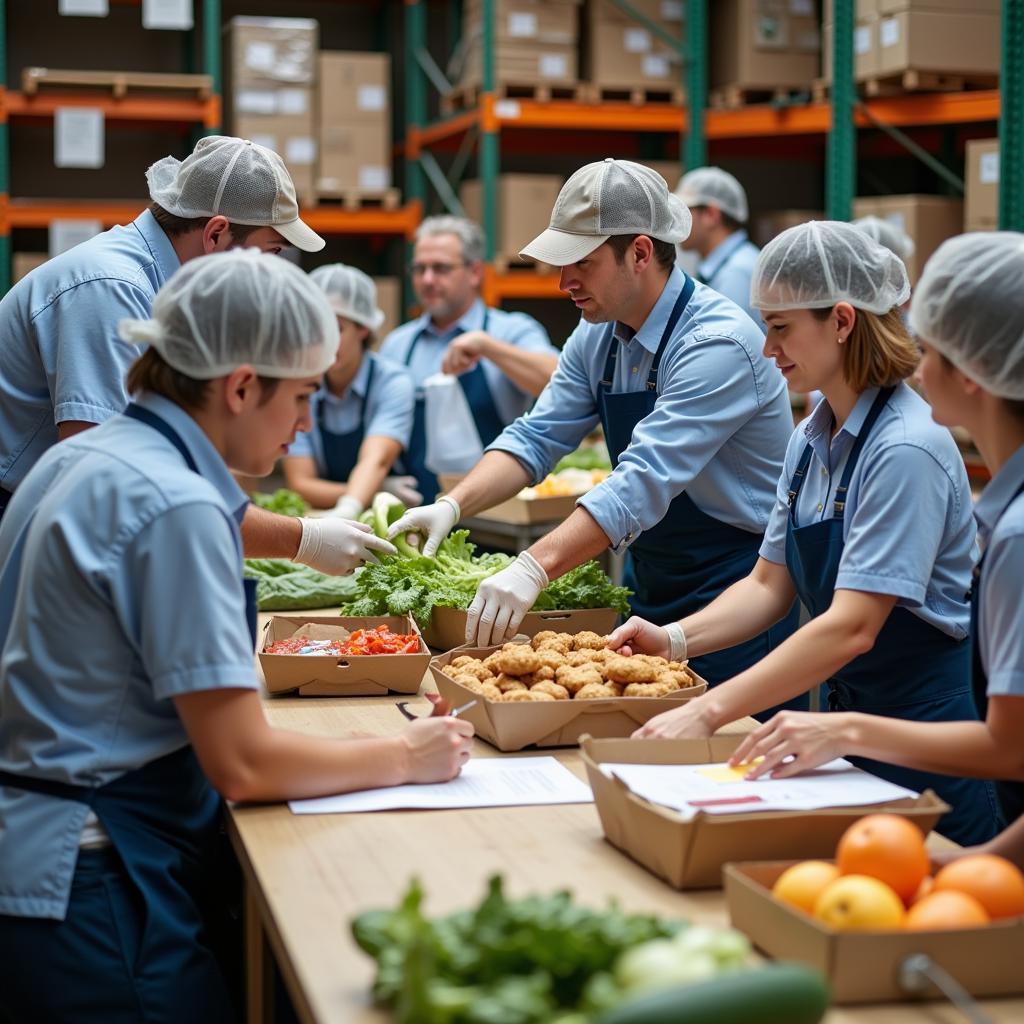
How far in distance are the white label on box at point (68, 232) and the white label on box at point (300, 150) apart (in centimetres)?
123

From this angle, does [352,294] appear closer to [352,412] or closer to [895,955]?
[352,412]

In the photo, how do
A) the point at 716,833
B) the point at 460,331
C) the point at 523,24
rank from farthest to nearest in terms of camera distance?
1. the point at 523,24
2. the point at 460,331
3. the point at 716,833

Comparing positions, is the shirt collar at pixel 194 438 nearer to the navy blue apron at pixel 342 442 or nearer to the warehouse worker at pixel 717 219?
the navy blue apron at pixel 342 442

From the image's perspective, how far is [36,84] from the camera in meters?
8.17

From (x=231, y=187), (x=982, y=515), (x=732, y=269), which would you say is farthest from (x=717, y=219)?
(x=982, y=515)

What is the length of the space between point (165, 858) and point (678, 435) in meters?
1.63

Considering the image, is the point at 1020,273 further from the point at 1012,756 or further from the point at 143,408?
the point at 143,408

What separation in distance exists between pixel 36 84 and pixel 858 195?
5453mm

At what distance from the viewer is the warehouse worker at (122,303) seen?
10.1 feet

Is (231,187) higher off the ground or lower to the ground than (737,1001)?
higher

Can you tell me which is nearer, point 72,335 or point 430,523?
point 72,335

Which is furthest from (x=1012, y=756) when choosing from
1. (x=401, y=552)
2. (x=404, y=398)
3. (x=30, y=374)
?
(x=404, y=398)

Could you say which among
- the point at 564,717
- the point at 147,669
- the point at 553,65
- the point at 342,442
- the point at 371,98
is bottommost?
the point at 564,717

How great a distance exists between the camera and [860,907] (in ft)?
5.09
